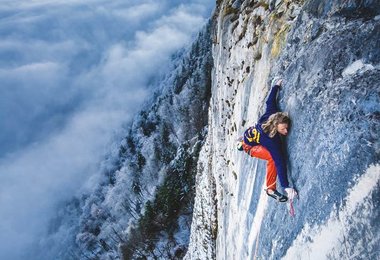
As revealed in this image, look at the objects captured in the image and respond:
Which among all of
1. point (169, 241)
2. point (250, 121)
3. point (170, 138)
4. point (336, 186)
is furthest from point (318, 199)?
point (170, 138)

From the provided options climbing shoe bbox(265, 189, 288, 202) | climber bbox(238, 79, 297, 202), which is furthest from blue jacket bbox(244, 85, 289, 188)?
climbing shoe bbox(265, 189, 288, 202)

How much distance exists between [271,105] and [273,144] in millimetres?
1221

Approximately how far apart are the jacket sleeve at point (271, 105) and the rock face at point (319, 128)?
0.58 feet

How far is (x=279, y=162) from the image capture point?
297 inches

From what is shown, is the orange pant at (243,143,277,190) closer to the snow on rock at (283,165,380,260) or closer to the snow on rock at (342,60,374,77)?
the snow on rock at (283,165,380,260)

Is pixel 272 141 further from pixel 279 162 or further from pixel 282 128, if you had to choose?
pixel 279 162

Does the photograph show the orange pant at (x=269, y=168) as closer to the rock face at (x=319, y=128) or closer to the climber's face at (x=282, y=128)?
the rock face at (x=319, y=128)

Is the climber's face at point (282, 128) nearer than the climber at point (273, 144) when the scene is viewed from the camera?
No

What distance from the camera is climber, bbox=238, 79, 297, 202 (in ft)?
24.6

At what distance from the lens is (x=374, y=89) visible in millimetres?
5652

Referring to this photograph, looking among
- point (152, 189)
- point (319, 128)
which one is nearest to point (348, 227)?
point (319, 128)

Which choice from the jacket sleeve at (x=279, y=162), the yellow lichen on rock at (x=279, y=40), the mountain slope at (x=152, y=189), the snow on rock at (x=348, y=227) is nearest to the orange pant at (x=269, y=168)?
the jacket sleeve at (x=279, y=162)

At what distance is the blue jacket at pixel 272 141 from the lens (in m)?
7.49

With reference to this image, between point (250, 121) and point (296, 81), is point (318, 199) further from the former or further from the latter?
point (250, 121)
